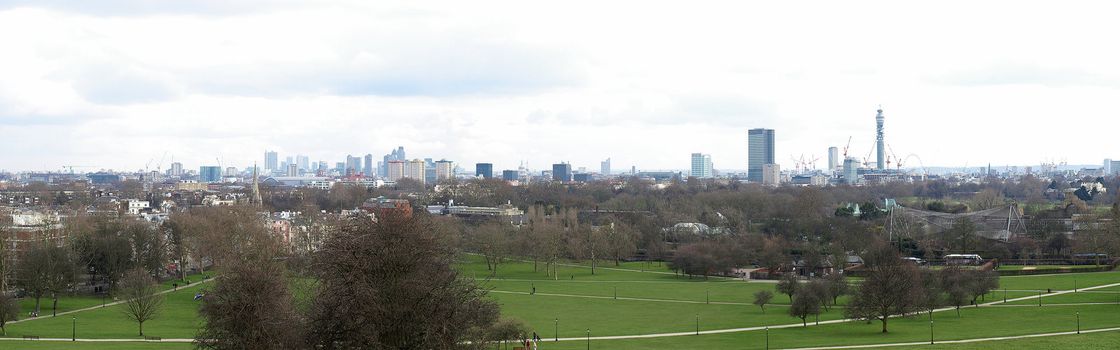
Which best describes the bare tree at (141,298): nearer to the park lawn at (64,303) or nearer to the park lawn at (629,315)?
the park lawn at (64,303)

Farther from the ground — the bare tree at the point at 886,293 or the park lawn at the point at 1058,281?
the bare tree at the point at 886,293

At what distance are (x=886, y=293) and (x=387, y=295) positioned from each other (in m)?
29.3

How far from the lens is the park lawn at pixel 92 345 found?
4753cm

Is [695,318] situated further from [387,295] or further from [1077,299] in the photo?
[387,295]

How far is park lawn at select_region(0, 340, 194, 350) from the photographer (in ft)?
156

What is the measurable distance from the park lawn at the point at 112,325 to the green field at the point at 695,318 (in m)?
0.05

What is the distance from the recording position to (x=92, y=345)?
159 feet

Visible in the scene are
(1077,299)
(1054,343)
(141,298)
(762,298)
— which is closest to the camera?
(1054,343)

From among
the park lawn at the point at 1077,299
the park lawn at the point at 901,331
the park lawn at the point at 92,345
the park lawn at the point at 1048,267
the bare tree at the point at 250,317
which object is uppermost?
the bare tree at the point at 250,317

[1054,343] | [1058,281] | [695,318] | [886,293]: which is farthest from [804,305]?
[1058,281]

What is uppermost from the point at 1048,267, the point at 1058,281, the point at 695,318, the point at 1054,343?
the point at 1048,267

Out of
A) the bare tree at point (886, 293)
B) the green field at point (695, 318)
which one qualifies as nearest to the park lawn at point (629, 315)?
the green field at point (695, 318)

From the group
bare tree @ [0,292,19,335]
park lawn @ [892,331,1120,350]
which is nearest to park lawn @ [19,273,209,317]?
bare tree @ [0,292,19,335]

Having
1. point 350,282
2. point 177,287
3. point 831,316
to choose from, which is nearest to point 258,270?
point 350,282
